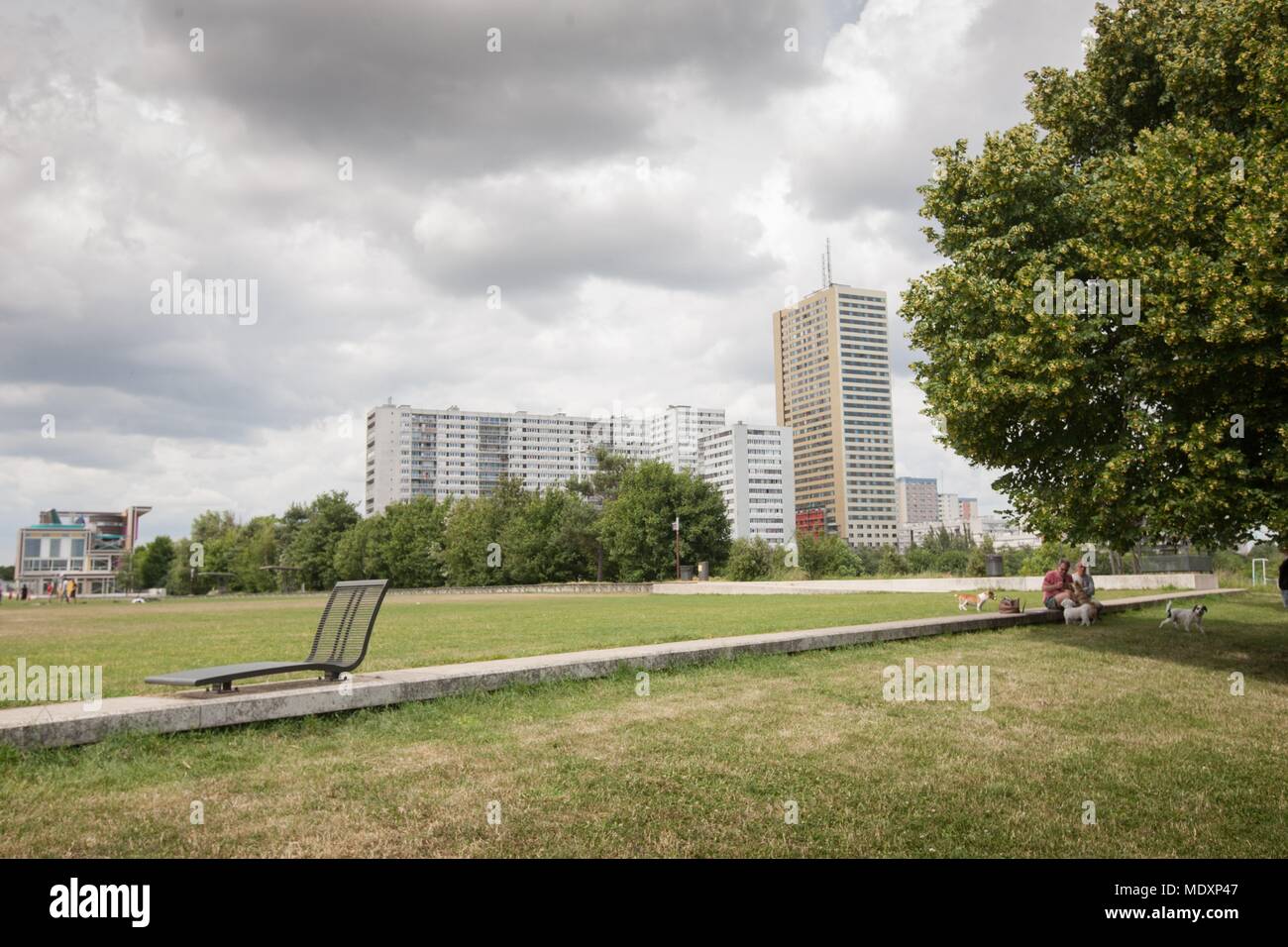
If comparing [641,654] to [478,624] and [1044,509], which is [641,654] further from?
[478,624]

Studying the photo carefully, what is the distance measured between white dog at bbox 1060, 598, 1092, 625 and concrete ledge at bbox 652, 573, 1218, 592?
1711 cm

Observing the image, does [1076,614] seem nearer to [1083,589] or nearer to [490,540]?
[1083,589]

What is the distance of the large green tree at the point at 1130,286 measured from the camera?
37.0ft

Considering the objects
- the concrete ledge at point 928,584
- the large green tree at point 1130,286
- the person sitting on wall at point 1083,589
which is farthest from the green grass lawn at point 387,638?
the concrete ledge at point 928,584

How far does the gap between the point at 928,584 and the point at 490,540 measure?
60.1m

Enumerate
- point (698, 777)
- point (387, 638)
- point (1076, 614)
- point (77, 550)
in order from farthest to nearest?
point (77, 550), point (1076, 614), point (387, 638), point (698, 777)

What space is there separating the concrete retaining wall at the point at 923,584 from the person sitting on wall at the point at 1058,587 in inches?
629

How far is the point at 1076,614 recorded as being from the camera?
19.3 meters

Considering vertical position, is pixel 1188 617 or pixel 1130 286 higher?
pixel 1130 286

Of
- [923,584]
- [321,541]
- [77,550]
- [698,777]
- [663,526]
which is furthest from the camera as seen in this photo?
[77,550]

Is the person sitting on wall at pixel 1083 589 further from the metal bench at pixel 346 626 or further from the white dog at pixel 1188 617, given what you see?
the metal bench at pixel 346 626

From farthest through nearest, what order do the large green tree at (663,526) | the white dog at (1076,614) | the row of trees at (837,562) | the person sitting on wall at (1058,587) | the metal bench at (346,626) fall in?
the large green tree at (663,526), the row of trees at (837,562), the person sitting on wall at (1058,587), the white dog at (1076,614), the metal bench at (346,626)

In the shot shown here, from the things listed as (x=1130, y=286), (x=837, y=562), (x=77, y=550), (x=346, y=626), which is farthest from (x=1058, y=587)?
(x=77, y=550)
